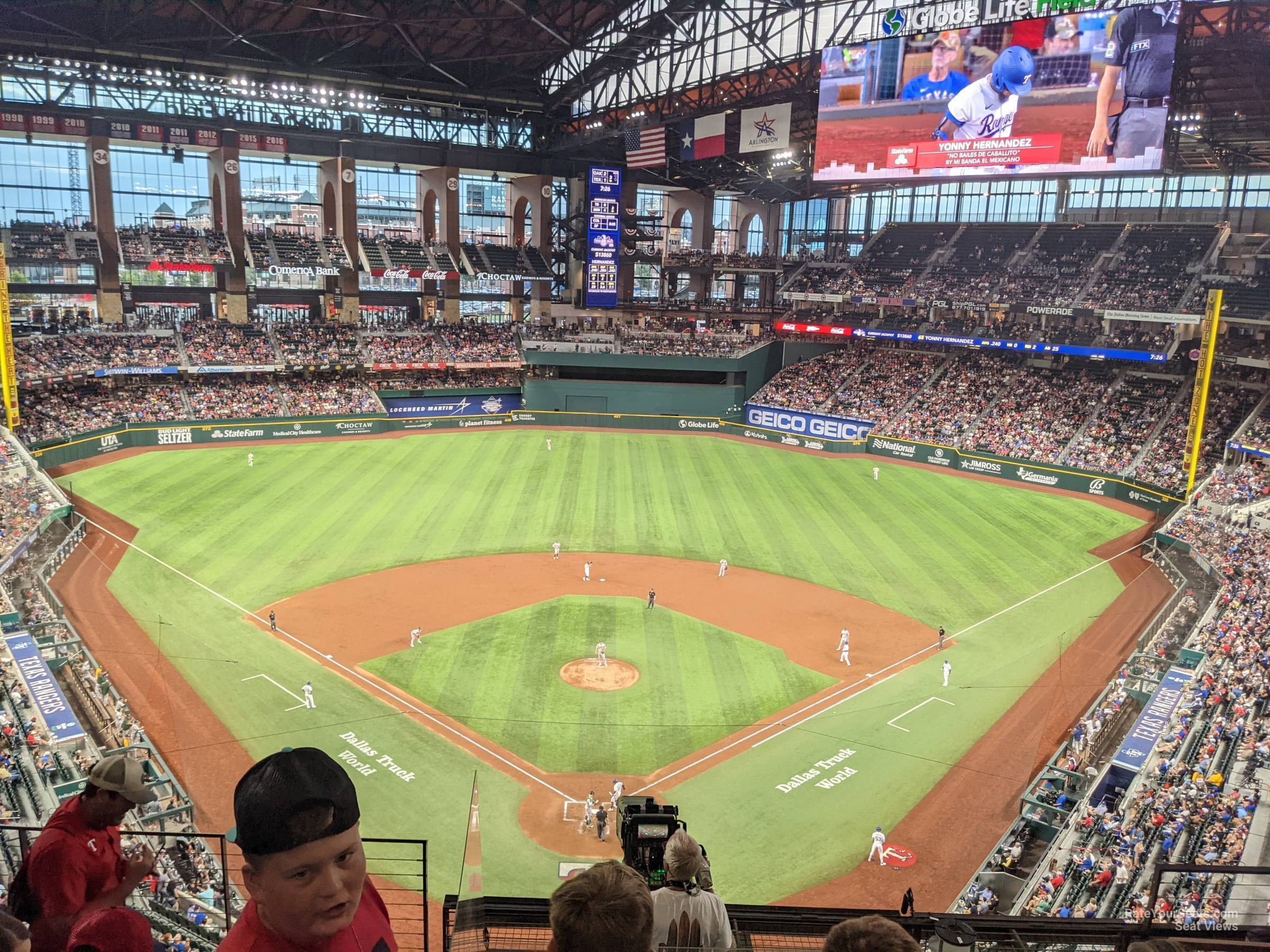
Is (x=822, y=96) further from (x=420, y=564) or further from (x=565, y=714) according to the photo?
(x=565, y=714)

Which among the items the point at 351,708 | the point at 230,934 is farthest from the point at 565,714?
the point at 230,934

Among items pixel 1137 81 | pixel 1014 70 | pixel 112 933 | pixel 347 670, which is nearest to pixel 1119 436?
pixel 1137 81

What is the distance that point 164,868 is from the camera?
1562 centimetres

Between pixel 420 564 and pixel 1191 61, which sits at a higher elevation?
pixel 1191 61

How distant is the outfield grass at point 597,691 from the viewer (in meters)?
22.8

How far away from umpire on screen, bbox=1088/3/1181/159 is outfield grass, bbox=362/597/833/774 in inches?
1123

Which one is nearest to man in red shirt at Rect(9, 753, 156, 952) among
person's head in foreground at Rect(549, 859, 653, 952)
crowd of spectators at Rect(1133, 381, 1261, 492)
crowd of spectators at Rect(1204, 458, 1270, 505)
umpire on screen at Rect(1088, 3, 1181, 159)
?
person's head in foreground at Rect(549, 859, 653, 952)

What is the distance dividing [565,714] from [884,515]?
78.2 ft

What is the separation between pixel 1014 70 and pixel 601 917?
4781 centimetres

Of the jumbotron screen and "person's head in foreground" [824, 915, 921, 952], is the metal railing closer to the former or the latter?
"person's head in foreground" [824, 915, 921, 952]

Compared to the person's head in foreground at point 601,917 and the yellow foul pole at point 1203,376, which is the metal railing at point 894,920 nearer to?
the person's head in foreground at point 601,917

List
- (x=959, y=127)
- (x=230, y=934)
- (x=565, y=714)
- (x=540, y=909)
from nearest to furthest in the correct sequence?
(x=230, y=934)
(x=540, y=909)
(x=565, y=714)
(x=959, y=127)

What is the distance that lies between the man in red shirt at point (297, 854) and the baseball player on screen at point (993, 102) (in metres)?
47.8

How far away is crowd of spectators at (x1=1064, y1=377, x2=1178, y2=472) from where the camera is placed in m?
46.7
